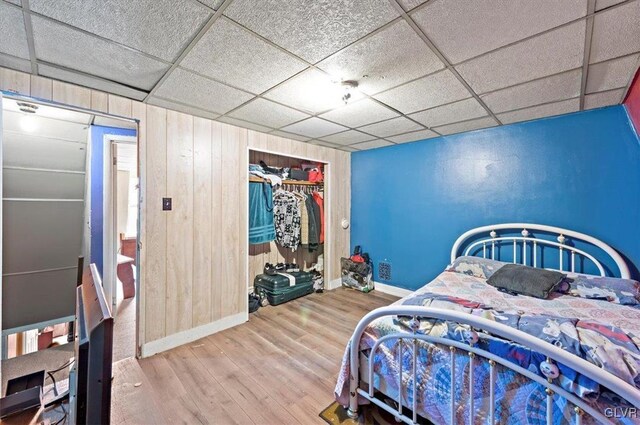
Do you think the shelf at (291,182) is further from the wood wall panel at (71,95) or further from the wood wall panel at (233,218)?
the wood wall panel at (71,95)

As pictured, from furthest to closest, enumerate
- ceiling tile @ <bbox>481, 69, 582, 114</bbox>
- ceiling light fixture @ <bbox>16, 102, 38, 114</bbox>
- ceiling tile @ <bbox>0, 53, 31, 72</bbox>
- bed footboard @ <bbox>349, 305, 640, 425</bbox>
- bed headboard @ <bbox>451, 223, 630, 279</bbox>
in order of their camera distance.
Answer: bed headboard @ <bbox>451, 223, 630, 279</bbox> → ceiling light fixture @ <bbox>16, 102, 38, 114</bbox> → ceiling tile @ <bbox>481, 69, 582, 114</bbox> → ceiling tile @ <bbox>0, 53, 31, 72</bbox> → bed footboard @ <bbox>349, 305, 640, 425</bbox>

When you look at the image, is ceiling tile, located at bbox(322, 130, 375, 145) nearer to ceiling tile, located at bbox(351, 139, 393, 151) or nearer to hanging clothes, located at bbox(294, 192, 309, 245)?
ceiling tile, located at bbox(351, 139, 393, 151)

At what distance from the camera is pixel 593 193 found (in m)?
2.41

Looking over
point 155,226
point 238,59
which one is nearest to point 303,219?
point 155,226

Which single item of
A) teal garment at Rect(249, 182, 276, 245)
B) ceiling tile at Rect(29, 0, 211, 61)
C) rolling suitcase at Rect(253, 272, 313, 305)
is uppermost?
ceiling tile at Rect(29, 0, 211, 61)

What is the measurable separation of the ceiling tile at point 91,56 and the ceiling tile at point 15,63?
154mm

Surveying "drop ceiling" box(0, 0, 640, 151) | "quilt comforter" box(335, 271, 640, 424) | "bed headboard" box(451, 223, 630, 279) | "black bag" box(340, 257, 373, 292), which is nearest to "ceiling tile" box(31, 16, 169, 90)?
"drop ceiling" box(0, 0, 640, 151)

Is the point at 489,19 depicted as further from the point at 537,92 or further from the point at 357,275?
the point at 357,275

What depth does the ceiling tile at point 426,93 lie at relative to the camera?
1.88 meters

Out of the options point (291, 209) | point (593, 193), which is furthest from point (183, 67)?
point (593, 193)

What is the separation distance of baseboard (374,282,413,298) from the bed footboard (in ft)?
7.30

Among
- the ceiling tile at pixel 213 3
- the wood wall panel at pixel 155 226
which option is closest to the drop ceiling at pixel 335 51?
the ceiling tile at pixel 213 3

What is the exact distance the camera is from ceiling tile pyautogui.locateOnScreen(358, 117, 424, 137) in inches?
110

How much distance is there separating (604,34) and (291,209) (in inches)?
126
